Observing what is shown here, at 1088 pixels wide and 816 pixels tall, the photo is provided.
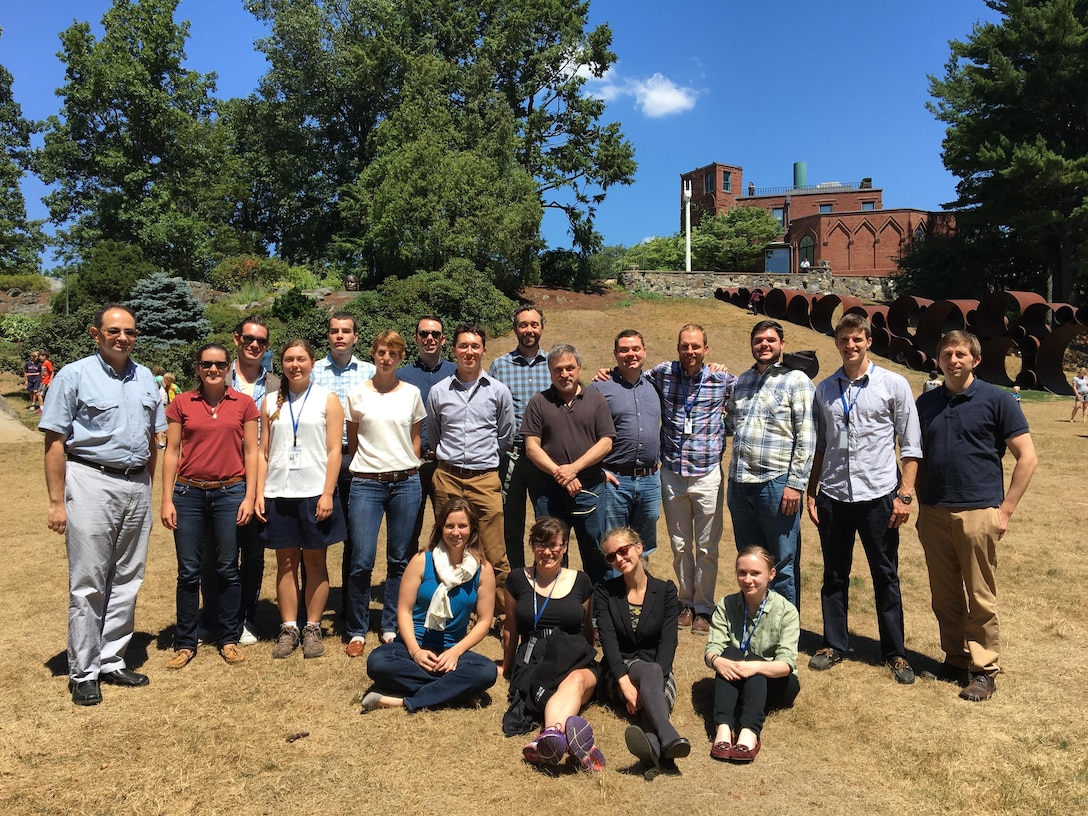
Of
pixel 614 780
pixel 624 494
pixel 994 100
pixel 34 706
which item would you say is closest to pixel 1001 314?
pixel 994 100

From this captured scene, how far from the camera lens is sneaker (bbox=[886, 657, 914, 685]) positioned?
3.75m

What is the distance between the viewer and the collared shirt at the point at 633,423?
14.0 feet

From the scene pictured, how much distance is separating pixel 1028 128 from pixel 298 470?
105ft

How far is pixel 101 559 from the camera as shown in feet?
11.9

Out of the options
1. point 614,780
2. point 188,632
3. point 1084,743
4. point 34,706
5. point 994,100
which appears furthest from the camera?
point 994,100

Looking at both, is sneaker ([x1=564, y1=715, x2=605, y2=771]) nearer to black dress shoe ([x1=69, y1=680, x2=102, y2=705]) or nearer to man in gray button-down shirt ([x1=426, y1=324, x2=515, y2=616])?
man in gray button-down shirt ([x1=426, y1=324, x2=515, y2=616])

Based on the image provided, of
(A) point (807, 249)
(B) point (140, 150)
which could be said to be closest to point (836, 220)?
(A) point (807, 249)

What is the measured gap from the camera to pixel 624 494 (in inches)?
167

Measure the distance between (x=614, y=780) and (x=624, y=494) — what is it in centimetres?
Result: 166

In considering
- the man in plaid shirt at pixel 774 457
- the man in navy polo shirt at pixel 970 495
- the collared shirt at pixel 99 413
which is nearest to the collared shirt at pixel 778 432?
the man in plaid shirt at pixel 774 457

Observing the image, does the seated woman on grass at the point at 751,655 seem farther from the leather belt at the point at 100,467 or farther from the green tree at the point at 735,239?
the green tree at the point at 735,239

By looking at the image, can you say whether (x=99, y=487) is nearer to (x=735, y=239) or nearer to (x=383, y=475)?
(x=383, y=475)

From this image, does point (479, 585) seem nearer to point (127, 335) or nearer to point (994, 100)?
point (127, 335)

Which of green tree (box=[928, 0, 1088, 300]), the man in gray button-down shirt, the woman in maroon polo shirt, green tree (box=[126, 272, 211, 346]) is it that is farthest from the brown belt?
green tree (box=[928, 0, 1088, 300])
